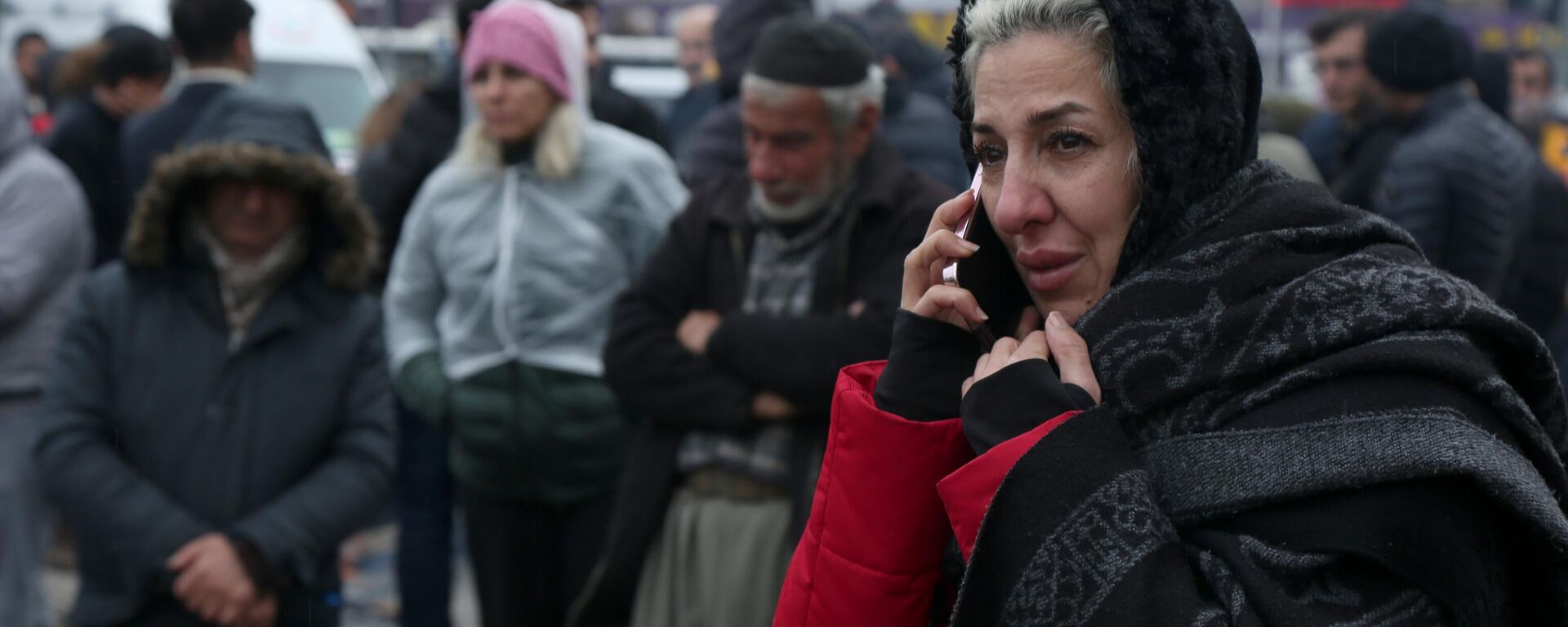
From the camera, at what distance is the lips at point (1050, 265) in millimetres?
1914

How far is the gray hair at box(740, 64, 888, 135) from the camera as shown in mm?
3561

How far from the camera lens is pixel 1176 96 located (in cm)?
180

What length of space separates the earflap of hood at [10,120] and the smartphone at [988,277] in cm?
425

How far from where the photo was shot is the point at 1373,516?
165 cm

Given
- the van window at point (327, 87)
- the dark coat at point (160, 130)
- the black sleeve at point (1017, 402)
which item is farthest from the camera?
the van window at point (327, 87)

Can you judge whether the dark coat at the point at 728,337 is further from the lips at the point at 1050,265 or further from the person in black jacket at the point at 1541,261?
the person in black jacket at the point at 1541,261

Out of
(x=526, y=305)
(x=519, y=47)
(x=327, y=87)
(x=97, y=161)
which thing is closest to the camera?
(x=526, y=305)

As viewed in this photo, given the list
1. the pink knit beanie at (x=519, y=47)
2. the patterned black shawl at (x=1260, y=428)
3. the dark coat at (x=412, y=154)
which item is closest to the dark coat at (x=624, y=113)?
the dark coat at (x=412, y=154)

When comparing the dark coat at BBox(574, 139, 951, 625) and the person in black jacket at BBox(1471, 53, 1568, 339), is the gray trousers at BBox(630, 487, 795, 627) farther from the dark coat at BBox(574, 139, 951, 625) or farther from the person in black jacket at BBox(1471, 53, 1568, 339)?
the person in black jacket at BBox(1471, 53, 1568, 339)

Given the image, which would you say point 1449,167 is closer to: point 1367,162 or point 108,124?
point 1367,162

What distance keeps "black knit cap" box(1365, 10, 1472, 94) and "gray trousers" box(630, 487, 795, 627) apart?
3.05 metres

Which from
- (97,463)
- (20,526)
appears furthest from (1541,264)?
(20,526)

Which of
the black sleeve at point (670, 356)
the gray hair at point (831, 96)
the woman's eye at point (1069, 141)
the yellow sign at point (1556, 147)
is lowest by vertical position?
the yellow sign at point (1556, 147)

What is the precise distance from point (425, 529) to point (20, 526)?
4.39 ft
